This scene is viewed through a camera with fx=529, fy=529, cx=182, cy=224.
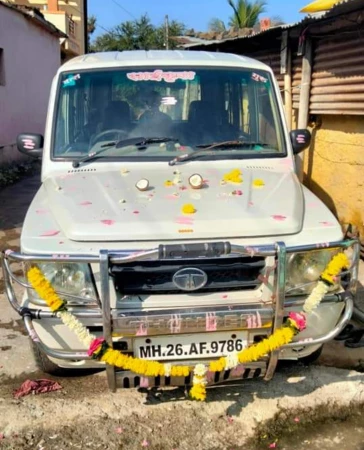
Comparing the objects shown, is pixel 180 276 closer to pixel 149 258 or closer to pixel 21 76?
pixel 149 258

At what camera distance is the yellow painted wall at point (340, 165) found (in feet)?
21.7

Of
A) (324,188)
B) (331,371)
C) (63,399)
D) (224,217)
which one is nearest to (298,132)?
(224,217)

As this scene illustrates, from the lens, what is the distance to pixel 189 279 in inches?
108

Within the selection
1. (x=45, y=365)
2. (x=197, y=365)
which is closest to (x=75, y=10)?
(x=45, y=365)

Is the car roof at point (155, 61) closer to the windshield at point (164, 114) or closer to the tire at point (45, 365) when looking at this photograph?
the windshield at point (164, 114)

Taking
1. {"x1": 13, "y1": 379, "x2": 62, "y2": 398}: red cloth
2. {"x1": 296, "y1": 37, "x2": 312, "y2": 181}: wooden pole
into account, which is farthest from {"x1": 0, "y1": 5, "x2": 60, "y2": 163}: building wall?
{"x1": 13, "y1": 379, "x2": 62, "y2": 398}: red cloth

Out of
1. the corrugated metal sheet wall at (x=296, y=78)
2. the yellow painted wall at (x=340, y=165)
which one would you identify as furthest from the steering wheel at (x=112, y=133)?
the corrugated metal sheet wall at (x=296, y=78)

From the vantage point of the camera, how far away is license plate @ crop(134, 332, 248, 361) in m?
2.80

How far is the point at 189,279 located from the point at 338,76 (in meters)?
5.21

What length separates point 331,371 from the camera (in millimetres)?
3771

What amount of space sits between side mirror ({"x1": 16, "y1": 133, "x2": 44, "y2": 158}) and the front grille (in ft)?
6.04

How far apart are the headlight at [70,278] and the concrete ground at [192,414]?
0.95 metres

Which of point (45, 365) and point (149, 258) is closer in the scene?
point (149, 258)

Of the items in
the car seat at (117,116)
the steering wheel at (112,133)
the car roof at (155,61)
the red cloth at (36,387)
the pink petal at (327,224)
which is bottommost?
the red cloth at (36,387)
